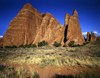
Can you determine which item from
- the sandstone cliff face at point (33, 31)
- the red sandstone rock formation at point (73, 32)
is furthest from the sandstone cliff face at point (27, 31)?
the red sandstone rock formation at point (73, 32)

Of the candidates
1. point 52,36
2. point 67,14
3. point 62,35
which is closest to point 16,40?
point 52,36

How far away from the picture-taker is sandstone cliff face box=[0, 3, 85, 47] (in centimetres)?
3344

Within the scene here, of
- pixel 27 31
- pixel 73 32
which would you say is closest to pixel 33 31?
pixel 27 31

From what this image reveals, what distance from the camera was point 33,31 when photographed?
4147cm

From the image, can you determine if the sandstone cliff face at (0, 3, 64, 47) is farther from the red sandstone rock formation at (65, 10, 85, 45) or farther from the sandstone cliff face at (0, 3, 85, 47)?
the red sandstone rock formation at (65, 10, 85, 45)

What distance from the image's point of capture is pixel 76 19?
36281mm

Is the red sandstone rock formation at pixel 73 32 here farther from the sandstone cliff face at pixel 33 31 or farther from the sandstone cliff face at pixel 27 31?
the sandstone cliff face at pixel 27 31

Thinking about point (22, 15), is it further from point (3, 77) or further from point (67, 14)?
point (3, 77)

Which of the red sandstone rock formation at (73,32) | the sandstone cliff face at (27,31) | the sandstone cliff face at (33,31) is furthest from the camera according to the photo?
the sandstone cliff face at (27,31)

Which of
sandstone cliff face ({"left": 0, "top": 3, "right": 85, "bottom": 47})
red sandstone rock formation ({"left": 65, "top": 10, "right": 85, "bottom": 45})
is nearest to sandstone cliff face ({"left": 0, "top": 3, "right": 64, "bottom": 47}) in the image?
sandstone cliff face ({"left": 0, "top": 3, "right": 85, "bottom": 47})

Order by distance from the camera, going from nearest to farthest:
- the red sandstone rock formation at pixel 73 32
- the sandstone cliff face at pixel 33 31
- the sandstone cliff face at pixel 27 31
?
the red sandstone rock formation at pixel 73 32
the sandstone cliff face at pixel 33 31
the sandstone cliff face at pixel 27 31

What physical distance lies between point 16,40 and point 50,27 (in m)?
23.5

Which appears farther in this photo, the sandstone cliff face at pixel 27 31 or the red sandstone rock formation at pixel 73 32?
the sandstone cliff face at pixel 27 31

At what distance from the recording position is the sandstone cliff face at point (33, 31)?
33.4 m
